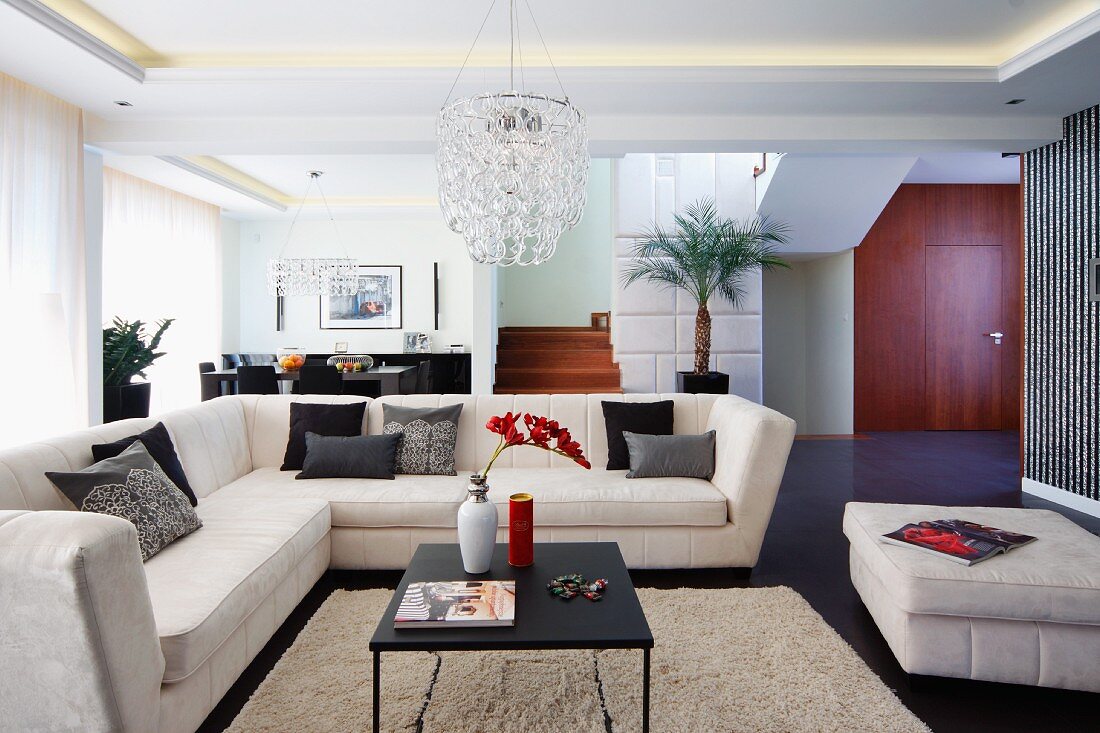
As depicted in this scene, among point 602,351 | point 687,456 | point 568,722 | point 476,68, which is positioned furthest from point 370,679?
point 602,351

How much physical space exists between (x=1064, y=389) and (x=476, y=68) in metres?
4.46

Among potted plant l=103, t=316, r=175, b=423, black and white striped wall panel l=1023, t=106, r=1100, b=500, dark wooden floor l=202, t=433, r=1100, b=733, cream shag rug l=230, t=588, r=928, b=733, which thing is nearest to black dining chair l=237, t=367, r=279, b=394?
potted plant l=103, t=316, r=175, b=423

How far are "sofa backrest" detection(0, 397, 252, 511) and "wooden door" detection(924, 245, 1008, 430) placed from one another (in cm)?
718

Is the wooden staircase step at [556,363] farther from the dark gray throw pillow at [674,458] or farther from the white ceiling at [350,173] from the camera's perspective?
the dark gray throw pillow at [674,458]

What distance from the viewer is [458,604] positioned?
1912mm

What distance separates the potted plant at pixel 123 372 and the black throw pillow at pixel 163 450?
2511mm

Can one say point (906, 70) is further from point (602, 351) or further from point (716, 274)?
point (602, 351)

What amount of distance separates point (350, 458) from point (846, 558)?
2.54m

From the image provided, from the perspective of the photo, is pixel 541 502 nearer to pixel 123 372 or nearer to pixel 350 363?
pixel 123 372

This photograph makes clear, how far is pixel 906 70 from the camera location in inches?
158

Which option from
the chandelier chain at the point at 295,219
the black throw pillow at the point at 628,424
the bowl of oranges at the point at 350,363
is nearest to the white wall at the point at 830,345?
the black throw pillow at the point at 628,424

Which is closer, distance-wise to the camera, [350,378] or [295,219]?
[350,378]

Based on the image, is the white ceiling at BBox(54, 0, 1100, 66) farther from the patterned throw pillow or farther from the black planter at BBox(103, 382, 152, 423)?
the black planter at BBox(103, 382, 152, 423)

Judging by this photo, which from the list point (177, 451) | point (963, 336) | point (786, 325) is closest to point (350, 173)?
point (177, 451)
